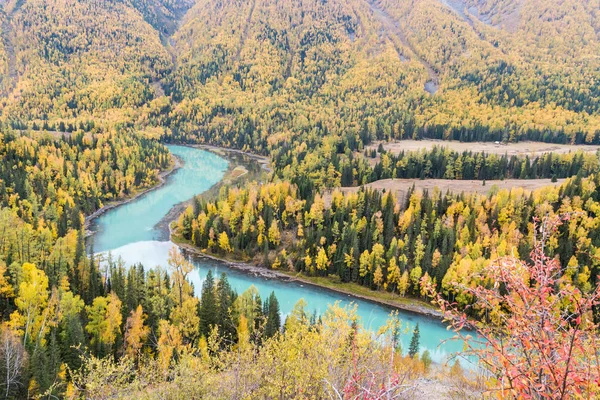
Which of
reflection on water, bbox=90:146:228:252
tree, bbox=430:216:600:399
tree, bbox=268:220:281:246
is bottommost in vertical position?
reflection on water, bbox=90:146:228:252

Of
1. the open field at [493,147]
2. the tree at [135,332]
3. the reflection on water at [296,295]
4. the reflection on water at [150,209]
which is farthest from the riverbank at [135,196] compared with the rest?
the open field at [493,147]

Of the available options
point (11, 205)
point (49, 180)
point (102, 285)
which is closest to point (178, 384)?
point (102, 285)

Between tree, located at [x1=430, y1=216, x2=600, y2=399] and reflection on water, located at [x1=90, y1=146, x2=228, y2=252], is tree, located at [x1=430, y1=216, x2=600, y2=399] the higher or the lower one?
the higher one

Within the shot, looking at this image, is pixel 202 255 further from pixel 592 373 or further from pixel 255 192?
pixel 592 373

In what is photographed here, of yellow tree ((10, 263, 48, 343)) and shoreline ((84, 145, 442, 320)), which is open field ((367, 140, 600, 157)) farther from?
yellow tree ((10, 263, 48, 343))

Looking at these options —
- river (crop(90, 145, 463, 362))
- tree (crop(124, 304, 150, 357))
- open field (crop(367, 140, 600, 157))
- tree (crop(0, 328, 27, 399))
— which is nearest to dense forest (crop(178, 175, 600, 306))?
river (crop(90, 145, 463, 362))

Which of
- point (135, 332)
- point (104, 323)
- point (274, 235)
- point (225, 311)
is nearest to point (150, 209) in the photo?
point (274, 235)

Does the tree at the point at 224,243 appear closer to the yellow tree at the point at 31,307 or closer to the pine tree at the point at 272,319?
the pine tree at the point at 272,319
